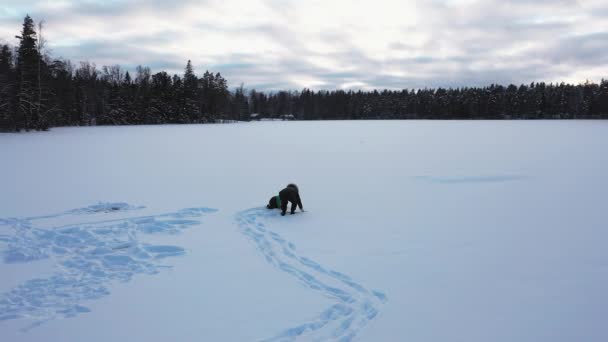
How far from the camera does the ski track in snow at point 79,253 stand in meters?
4.77

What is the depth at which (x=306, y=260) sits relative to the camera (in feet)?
20.9

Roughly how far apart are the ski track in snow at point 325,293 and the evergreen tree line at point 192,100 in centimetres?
4070

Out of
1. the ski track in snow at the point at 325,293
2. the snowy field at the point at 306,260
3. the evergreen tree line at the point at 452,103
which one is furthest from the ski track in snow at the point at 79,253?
the evergreen tree line at the point at 452,103

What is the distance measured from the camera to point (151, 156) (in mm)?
20156

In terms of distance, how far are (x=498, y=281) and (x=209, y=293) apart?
4.13m

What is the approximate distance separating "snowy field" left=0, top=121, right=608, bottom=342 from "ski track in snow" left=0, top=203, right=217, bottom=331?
3 cm

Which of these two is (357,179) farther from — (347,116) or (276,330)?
(347,116)

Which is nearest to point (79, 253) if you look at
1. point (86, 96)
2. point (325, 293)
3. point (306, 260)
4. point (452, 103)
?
point (306, 260)

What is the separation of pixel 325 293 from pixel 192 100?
2886 inches

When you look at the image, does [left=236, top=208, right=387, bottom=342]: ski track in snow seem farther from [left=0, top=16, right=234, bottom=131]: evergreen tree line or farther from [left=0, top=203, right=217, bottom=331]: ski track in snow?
[left=0, top=16, right=234, bottom=131]: evergreen tree line

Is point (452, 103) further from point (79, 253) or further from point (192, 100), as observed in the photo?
point (79, 253)

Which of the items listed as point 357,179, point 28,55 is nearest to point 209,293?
point 357,179

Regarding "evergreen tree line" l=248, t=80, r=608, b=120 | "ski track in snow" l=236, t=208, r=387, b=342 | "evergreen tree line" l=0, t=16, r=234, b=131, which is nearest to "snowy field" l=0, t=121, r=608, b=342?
"ski track in snow" l=236, t=208, r=387, b=342

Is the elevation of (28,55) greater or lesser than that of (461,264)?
greater
